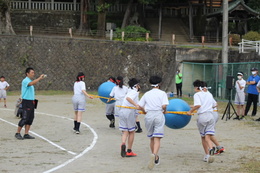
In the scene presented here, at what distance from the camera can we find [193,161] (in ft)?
38.1

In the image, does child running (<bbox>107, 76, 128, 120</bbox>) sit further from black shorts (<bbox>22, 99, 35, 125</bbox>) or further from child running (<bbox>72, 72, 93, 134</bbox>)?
black shorts (<bbox>22, 99, 35, 125</bbox>)

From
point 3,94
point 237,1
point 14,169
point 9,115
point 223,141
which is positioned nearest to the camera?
point 14,169

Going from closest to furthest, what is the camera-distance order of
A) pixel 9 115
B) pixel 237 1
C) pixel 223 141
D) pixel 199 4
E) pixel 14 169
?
pixel 14 169, pixel 223 141, pixel 9 115, pixel 237 1, pixel 199 4

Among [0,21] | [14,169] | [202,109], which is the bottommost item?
[14,169]

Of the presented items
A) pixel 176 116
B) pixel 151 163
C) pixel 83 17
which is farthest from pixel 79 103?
pixel 83 17

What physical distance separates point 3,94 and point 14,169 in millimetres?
15780

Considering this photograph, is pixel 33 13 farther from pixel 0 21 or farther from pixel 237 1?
pixel 237 1

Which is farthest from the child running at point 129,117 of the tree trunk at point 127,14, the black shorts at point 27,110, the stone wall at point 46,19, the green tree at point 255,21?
the stone wall at point 46,19

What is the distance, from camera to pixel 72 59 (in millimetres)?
38500

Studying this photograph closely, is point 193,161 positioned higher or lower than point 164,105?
lower

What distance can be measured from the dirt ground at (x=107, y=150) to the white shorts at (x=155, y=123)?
0.69 metres

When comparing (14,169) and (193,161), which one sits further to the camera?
(193,161)

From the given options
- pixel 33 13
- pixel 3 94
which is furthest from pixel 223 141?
pixel 33 13

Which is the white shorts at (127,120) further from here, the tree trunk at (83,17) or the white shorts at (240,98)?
the tree trunk at (83,17)
